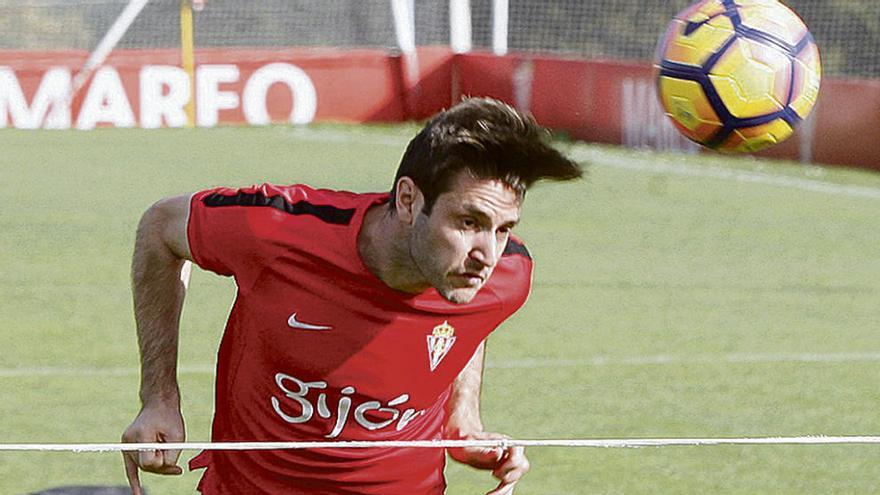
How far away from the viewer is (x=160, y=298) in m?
4.74

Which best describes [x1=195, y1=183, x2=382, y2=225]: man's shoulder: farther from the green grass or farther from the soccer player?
the green grass

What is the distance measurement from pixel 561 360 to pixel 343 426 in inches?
196

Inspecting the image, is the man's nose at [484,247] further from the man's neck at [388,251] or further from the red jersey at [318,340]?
the red jersey at [318,340]

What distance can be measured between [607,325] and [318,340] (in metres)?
6.11

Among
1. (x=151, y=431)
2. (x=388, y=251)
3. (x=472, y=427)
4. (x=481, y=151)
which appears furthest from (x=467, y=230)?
(x=151, y=431)

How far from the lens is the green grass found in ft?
24.6

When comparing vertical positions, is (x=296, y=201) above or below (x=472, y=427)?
above

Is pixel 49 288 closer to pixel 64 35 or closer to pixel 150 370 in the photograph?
pixel 150 370

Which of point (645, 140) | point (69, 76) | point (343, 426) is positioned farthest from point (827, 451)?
point (69, 76)

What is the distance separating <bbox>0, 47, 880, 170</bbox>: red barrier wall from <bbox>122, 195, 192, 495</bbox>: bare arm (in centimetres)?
1643

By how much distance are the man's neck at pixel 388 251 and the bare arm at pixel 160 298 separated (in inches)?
19.2

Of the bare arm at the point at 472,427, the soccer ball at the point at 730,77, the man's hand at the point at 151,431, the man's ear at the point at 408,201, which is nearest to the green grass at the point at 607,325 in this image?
the soccer ball at the point at 730,77

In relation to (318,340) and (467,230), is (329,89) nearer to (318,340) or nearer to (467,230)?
(318,340)

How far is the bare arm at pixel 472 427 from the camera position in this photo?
4750 millimetres
